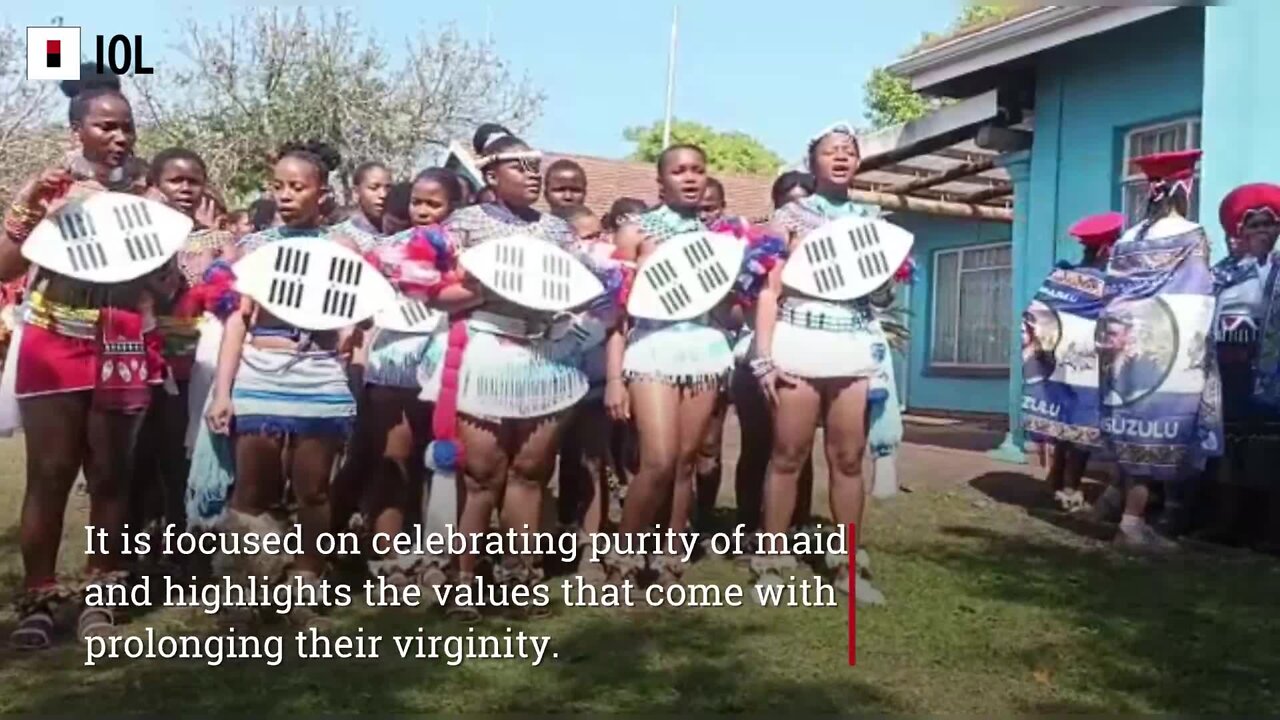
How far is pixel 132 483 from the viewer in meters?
5.73

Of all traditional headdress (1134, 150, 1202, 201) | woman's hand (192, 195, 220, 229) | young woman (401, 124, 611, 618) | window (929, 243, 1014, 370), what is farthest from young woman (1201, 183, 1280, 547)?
window (929, 243, 1014, 370)

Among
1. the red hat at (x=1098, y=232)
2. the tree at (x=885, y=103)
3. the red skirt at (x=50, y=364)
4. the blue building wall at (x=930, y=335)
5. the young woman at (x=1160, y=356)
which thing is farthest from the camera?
the tree at (x=885, y=103)

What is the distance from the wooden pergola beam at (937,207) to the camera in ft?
50.0

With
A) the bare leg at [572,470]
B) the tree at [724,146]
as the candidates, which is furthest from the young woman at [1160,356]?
the tree at [724,146]

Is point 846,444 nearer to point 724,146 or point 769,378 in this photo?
point 769,378

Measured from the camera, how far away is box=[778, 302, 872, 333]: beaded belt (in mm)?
5715

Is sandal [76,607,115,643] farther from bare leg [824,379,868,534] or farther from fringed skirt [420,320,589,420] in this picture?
bare leg [824,379,868,534]

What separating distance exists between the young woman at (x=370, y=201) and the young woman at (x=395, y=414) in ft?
1.66

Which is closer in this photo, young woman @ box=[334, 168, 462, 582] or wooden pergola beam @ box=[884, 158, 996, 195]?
young woman @ box=[334, 168, 462, 582]

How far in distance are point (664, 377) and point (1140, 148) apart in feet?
20.9

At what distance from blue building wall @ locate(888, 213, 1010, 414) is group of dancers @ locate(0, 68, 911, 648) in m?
10.9

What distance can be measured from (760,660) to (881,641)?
527 mm

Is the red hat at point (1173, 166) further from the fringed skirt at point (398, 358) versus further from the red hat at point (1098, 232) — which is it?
the fringed skirt at point (398, 358)

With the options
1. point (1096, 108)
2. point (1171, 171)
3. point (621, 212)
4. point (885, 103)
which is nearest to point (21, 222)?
point (621, 212)
